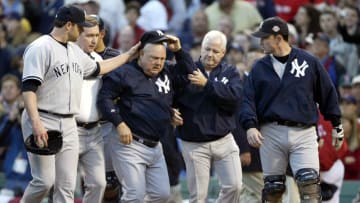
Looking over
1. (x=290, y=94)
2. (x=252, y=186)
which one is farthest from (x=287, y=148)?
(x=252, y=186)

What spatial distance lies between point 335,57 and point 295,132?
5.18 m

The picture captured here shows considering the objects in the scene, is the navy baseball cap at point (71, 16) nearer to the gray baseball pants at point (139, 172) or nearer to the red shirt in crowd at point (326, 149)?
the gray baseball pants at point (139, 172)

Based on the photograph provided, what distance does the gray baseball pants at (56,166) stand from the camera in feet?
34.9

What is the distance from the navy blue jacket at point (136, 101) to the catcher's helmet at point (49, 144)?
0.65 metres

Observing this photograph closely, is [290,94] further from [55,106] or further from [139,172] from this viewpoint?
[55,106]

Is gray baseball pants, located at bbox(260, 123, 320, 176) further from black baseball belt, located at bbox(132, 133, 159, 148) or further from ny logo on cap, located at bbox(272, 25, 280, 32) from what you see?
black baseball belt, located at bbox(132, 133, 159, 148)

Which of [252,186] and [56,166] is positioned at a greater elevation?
[56,166]

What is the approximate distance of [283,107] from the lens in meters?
11.3

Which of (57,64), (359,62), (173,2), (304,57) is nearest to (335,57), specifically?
(359,62)

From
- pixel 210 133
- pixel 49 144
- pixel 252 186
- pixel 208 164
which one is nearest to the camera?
pixel 49 144

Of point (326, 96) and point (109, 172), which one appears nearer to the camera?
point (326, 96)

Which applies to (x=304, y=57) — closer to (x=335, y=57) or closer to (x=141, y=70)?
(x=141, y=70)

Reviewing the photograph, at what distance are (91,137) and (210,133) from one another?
1242mm

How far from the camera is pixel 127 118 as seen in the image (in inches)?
442
